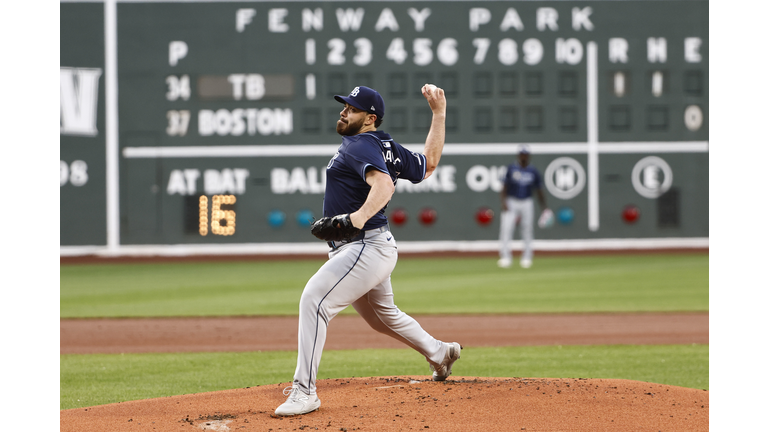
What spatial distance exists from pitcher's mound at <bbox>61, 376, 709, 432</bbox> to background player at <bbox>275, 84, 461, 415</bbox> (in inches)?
10.3

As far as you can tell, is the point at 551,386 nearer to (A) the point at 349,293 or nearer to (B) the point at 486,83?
(A) the point at 349,293

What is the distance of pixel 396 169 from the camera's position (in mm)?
4582

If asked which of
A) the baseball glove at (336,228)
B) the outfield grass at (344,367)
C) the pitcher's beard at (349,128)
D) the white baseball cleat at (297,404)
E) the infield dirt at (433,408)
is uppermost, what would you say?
the pitcher's beard at (349,128)

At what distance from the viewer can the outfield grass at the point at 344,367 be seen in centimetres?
585

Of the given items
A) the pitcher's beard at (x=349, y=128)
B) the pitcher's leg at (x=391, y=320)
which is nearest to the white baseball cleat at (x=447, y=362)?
the pitcher's leg at (x=391, y=320)

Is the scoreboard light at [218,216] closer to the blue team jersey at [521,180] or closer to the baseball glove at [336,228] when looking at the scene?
the blue team jersey at [521,180]

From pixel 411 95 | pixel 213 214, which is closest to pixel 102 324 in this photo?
pixel 213 214

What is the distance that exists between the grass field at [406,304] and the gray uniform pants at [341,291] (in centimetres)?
157

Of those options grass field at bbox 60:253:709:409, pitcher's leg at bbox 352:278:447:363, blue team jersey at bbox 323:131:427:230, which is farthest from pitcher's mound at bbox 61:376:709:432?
blue team jersey at bbox 323:131:427:230

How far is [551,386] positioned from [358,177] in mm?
1691

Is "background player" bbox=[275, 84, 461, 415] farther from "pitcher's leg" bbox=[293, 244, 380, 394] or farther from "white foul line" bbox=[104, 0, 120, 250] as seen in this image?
"white foul line" bbox=[104, 0, 120, 250]

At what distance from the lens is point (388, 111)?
18938mm

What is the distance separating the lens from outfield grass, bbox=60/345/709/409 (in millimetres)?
5852

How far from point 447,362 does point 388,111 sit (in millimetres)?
14177
